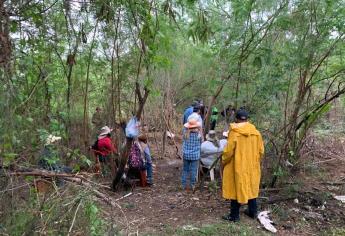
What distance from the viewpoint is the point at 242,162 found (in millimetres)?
6094

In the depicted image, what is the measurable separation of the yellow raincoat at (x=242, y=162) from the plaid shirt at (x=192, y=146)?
1.68m

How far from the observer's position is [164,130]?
1300cm

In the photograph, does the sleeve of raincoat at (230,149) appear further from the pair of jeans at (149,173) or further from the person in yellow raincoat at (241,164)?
the pair of jeans at (149,173)

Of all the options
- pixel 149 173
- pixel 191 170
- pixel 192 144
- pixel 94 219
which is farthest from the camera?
pixel 149 173

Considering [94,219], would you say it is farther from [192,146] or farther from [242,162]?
[192,146]

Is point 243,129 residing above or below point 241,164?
above

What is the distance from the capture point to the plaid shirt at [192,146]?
7.92 meters

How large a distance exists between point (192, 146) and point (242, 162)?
195 centimetres

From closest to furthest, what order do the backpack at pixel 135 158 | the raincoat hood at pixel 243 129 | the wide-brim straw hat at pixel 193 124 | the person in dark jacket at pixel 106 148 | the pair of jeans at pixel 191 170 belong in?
the raincoat hood at pixel 243 129
the wide-brim straw hat at pixel 193 124
the pair of jeans at pixel 191 170
the backpack at pixel 135 158
the person in dark jacket at pixel 106 148

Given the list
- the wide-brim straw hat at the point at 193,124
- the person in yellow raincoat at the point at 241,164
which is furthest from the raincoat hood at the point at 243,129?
the wide-brim straw hat at the point at 193,124

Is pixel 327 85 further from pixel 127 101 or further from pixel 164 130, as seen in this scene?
pixel 164 130

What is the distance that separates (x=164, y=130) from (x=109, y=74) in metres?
4.84

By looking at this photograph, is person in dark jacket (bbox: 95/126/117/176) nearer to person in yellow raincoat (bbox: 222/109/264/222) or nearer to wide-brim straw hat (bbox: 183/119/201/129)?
wide-brim straw hat (bbox: 183/119/201/129)

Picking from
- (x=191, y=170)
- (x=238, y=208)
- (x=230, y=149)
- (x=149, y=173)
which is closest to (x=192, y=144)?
(x=191, y=170)
